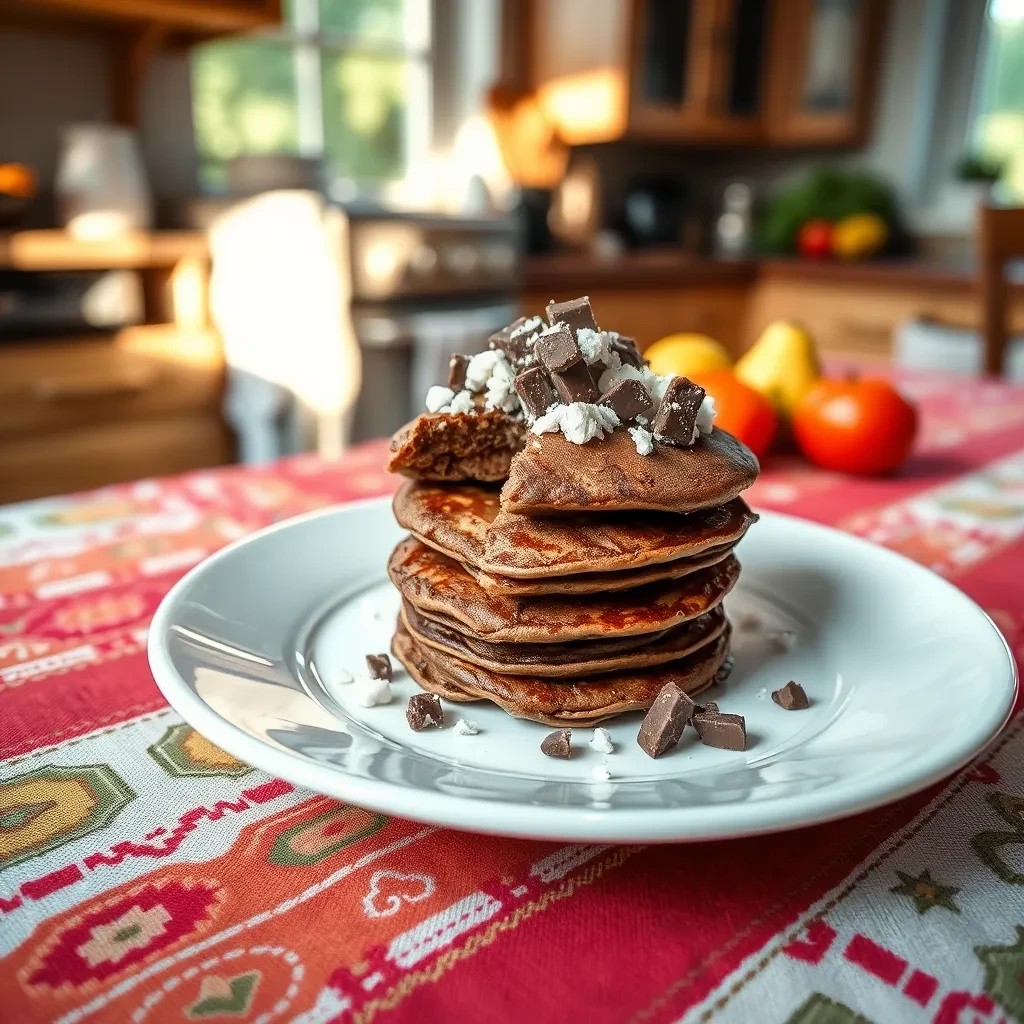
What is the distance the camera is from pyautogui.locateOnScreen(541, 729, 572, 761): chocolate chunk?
0.63 metres

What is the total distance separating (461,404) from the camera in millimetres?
802

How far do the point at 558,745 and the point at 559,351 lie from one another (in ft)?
1.04

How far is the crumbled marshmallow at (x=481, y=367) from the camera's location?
2.72 feet

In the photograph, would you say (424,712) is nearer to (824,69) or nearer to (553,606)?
(553,606)

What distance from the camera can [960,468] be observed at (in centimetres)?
150

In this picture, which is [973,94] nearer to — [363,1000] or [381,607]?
[381,607]

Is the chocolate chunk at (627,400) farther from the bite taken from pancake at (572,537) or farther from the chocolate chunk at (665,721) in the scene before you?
the chocolate chunk at (665,721)

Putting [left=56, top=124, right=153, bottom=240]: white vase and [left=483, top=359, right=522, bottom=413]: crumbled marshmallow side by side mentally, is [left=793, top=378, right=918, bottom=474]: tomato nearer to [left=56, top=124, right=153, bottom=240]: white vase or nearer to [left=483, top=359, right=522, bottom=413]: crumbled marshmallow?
[left=483, top=359, right=522, bottom=413]: crumbled marshmallow

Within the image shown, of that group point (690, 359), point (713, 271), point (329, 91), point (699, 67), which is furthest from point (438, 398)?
point (699, 67)

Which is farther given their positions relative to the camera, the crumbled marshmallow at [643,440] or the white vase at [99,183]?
the white vase at [99,183]

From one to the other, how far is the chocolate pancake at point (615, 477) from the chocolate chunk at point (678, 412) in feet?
0.03

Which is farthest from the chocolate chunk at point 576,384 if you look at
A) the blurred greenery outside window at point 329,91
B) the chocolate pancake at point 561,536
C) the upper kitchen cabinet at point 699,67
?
the upper kitchen cabinet at point 699,67

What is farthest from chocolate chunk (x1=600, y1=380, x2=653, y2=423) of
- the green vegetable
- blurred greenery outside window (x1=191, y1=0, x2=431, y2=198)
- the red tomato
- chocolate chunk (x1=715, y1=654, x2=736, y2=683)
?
the green vegetable

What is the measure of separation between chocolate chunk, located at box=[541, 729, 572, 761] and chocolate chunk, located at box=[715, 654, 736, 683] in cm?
18
